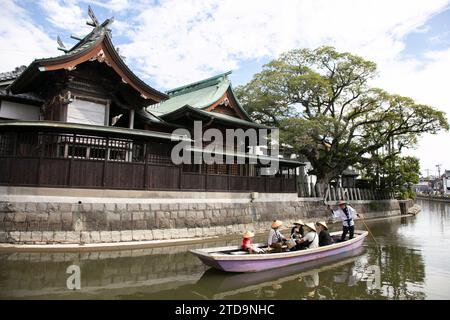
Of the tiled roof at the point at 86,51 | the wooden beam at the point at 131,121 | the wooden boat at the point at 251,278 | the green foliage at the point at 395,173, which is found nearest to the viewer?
the wooden boat at the point at 251,278

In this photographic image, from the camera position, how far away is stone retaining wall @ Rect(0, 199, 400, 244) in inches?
505

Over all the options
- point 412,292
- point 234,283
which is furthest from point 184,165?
point 412,292

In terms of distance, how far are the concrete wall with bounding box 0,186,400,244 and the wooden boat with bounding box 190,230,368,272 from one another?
562 cm

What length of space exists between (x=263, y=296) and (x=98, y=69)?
46.3 feet

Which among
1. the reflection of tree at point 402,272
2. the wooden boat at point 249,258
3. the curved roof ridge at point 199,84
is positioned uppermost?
the curved roof ridge at point 199,84

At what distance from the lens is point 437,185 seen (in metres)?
103

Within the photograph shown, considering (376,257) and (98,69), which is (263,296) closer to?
(376,257)

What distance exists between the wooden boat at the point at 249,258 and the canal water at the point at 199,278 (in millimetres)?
255

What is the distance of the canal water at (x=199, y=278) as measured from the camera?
8422mm

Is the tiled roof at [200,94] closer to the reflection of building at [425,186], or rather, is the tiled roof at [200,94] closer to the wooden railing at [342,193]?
the wooden railing at [342,193]

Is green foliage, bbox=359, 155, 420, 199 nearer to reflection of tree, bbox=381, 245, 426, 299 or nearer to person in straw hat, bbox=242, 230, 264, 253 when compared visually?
reflection of tree, bbox=381, 245, 426, 299

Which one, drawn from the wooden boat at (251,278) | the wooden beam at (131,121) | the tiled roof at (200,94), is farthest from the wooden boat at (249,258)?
the tiled roof at (200,94)

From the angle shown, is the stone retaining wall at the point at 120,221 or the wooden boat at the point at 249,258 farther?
the stone retaining wall at the point at 120,221

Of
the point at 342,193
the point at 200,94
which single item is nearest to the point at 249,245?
the point at 200,94
